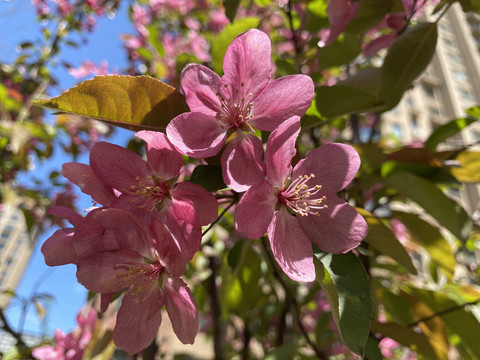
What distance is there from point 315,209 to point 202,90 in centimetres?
25

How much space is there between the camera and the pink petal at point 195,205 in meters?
0.50

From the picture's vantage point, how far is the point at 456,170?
90 centimetres

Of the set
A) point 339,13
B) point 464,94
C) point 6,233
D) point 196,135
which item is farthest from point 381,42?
point 464,94

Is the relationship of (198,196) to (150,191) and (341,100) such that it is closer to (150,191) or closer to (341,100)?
(150,191)

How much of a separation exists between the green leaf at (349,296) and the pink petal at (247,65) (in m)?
0.28

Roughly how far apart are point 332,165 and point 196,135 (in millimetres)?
206

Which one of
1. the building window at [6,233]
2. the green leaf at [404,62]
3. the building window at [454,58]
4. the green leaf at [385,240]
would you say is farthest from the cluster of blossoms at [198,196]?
the building window at [454,58]

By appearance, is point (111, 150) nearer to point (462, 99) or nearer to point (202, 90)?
point (202, 90)

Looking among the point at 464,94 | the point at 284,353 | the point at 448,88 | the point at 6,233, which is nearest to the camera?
the point at 284,353

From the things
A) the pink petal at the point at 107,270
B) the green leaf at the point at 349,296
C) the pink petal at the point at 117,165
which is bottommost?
the green leaf at the point at 349,296

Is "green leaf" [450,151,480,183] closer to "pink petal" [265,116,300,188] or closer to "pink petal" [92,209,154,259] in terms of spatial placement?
"pink petal" [265,116,300,188]

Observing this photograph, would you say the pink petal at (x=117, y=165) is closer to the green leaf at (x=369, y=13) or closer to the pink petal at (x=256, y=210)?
the pink petal at (x=256, y=210)

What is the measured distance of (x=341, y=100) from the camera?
1.92 ft

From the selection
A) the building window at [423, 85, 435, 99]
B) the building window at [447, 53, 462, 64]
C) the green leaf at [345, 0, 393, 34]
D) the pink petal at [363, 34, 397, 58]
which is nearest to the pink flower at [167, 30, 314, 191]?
the green leaf at [345, 0, 393, 34]
